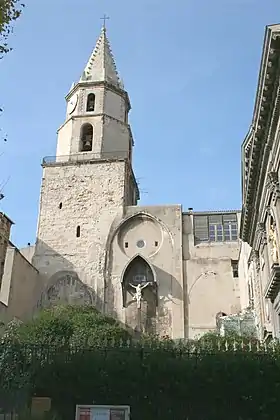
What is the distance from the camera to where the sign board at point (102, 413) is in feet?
29.3

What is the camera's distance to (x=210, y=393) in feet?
37.7

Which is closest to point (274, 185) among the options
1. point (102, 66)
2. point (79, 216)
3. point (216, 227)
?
point (216, 227)

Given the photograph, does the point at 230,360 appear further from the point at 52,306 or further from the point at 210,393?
the point at 52,306

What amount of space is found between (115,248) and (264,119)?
1776 centimetres

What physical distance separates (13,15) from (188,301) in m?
23.2

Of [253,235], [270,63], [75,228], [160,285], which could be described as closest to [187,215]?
[160,285]

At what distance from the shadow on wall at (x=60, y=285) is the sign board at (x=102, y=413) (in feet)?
67.9

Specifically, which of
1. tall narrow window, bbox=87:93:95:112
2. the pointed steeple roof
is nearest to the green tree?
tall narrow window, bbox=87:93:95:112

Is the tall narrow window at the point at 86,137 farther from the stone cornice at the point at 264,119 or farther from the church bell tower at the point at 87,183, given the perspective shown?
the stone cornice at the point at 264,119

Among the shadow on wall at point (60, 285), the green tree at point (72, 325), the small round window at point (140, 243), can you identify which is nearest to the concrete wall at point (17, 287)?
the shadow on wall at point (60, 285)

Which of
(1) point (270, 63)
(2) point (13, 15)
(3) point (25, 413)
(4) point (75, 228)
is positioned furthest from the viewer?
(4) point (75, 228)

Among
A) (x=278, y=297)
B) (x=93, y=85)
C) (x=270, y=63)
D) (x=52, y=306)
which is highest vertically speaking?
(x=93, y=85)

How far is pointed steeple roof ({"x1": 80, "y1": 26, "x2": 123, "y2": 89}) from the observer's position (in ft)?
120

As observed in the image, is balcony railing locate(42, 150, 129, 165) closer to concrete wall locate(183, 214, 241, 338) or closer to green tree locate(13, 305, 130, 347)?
concrete wall locate(183, 214, 241, 338)
